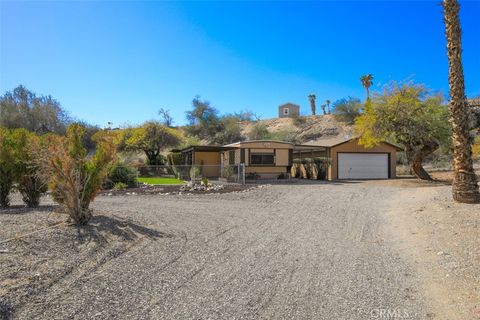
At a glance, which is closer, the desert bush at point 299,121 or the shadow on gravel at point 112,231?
the shadow on gravel at point 112,231

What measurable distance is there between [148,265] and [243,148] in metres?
21.8

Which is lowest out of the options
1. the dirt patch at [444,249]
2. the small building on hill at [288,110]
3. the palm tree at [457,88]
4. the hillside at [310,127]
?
the dirt patch at [444,249]

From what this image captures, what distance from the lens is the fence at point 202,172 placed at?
24.6 m

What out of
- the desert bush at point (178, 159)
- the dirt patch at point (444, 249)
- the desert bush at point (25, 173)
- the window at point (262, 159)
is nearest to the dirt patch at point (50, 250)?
the desert bush at point (25, 173)

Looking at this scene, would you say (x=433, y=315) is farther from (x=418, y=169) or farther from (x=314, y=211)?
(x=418, y=169)

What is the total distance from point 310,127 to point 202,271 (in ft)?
183

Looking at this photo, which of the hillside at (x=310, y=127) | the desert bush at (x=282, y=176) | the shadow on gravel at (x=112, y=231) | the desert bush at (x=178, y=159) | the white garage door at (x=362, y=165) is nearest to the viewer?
the shadow on gravel at (x=112, y=231)

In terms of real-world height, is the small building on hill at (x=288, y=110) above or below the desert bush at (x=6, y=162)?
above

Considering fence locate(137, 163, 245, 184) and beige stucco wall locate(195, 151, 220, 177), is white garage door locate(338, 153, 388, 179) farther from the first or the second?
beige stucco wall locate(195, 151, 220, 177)

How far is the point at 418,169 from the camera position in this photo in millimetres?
24984

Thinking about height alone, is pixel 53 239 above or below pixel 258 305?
above

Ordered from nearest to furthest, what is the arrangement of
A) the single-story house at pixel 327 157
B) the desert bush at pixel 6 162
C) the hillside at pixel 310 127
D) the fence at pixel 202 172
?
the desert bush at pixel 6 162
the fence at pixel 202 172
the single-story house at pixel 327 157
the hillside at pixel 310 127

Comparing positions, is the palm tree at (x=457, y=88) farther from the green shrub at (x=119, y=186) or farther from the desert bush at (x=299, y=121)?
the desert bush at (x=299, y=121)

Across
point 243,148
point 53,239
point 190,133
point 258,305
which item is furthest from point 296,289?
point 190,133
